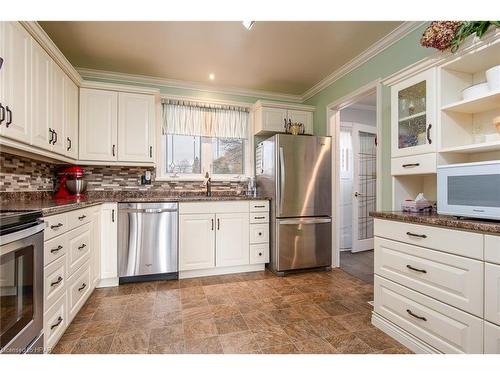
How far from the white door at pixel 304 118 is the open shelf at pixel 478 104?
214 cm

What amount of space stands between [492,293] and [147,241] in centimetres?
274

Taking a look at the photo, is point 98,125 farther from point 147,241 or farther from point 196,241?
point 196,241

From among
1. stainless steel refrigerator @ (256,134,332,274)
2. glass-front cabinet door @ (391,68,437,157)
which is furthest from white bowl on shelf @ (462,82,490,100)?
stainless steel refrigerator @ (256,134,332,274)

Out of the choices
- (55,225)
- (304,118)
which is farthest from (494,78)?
(55,225)

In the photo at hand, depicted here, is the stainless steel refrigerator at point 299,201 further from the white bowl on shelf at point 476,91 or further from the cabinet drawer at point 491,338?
the cabinet drawer at point 491,338

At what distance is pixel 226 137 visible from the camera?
3.71 meters

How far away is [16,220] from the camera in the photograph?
1.15 metres

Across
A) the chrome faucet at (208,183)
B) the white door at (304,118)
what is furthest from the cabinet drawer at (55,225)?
the white door at (304,118)

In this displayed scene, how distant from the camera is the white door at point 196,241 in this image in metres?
2.83

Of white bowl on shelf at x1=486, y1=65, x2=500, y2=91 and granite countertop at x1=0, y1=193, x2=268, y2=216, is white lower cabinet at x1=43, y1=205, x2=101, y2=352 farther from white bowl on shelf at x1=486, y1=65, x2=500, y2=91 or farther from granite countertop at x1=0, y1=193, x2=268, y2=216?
white bowl on shelf at x1=486, y1=65, x2=500, y2=91

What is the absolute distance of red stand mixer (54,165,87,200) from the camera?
9.14ft

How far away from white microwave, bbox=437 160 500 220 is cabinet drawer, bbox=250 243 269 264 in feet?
6.54
